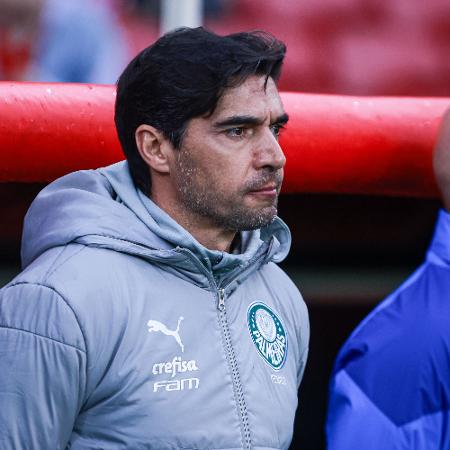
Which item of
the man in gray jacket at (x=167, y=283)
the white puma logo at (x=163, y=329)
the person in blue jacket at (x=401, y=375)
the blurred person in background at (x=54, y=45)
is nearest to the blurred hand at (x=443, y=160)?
the person in blue jacket at (x=401, y=375)

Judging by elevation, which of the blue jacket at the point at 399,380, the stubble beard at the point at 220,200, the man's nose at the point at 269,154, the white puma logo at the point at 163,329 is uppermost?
the man's nose at the point at 269,154

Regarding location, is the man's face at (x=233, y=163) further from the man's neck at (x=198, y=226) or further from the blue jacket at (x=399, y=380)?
the blue jacket at (x=399, y=380)

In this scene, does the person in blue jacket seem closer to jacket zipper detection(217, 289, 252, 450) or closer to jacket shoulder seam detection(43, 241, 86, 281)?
jacket zipper detection(217, 289, 252, 450)

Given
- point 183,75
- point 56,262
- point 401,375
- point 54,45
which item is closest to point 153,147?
point 183,75

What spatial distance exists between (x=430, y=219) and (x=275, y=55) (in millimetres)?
612

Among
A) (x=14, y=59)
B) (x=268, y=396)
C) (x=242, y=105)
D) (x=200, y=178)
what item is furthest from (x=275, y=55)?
(x=14, y=59)

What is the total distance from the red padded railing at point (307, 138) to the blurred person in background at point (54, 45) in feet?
2.08

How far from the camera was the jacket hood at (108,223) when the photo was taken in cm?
120

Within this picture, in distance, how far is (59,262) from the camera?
1156 mm

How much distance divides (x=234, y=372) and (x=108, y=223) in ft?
0.80

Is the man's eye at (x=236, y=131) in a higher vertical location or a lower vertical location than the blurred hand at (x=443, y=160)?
higher

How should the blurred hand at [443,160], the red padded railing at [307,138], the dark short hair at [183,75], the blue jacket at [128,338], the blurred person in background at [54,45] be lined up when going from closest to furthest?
the blue jacket at [128,338], the dark short hair at [183,75], the red padded railing at [307,138], the blurred hand at [443,160], the blurred person in background at [54,45]

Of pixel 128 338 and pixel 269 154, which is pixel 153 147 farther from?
pixel 128 338

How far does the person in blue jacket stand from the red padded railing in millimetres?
87
